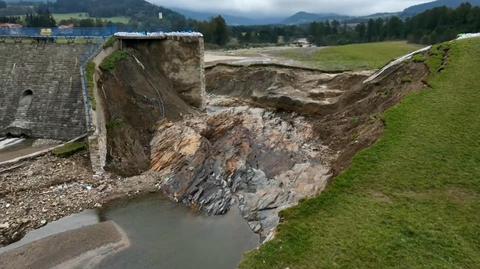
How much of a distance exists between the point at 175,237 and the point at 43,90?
20.9 metres

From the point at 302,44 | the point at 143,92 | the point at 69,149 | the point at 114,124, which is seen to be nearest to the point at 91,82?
the point at 114,124

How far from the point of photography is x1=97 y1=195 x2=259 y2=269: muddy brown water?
1953cm

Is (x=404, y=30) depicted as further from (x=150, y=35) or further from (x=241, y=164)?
(x=241, y=164)

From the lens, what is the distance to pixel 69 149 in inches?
1174

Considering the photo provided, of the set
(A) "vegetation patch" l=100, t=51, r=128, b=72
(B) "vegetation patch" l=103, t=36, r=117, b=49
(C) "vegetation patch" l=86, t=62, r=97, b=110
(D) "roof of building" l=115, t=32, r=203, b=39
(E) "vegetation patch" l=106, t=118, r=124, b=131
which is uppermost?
(D) "roof of building" l=115, t=32, r=203, b=39

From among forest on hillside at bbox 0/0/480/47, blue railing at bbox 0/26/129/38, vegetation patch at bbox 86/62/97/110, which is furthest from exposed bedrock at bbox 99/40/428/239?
forest on hillside at bbox 0/0/480/47

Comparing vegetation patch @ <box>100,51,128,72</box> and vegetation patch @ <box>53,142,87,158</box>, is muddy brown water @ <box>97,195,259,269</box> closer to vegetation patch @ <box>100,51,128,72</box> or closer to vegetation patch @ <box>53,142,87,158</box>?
vegetation patch @ <box>53,142,87,158</box>

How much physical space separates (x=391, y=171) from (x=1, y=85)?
32.2 meters

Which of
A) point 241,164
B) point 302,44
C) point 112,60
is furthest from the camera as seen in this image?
point 302,44

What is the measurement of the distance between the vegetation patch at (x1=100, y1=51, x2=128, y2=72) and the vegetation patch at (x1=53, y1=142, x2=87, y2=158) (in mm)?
6478

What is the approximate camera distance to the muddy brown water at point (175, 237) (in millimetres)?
19531

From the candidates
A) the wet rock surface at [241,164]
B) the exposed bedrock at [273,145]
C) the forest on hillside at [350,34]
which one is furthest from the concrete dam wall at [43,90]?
the forest on hillside at [350,34]

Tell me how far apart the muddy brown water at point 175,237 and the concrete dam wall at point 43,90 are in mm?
12074

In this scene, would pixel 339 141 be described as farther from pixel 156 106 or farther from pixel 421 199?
pixel 156 106
